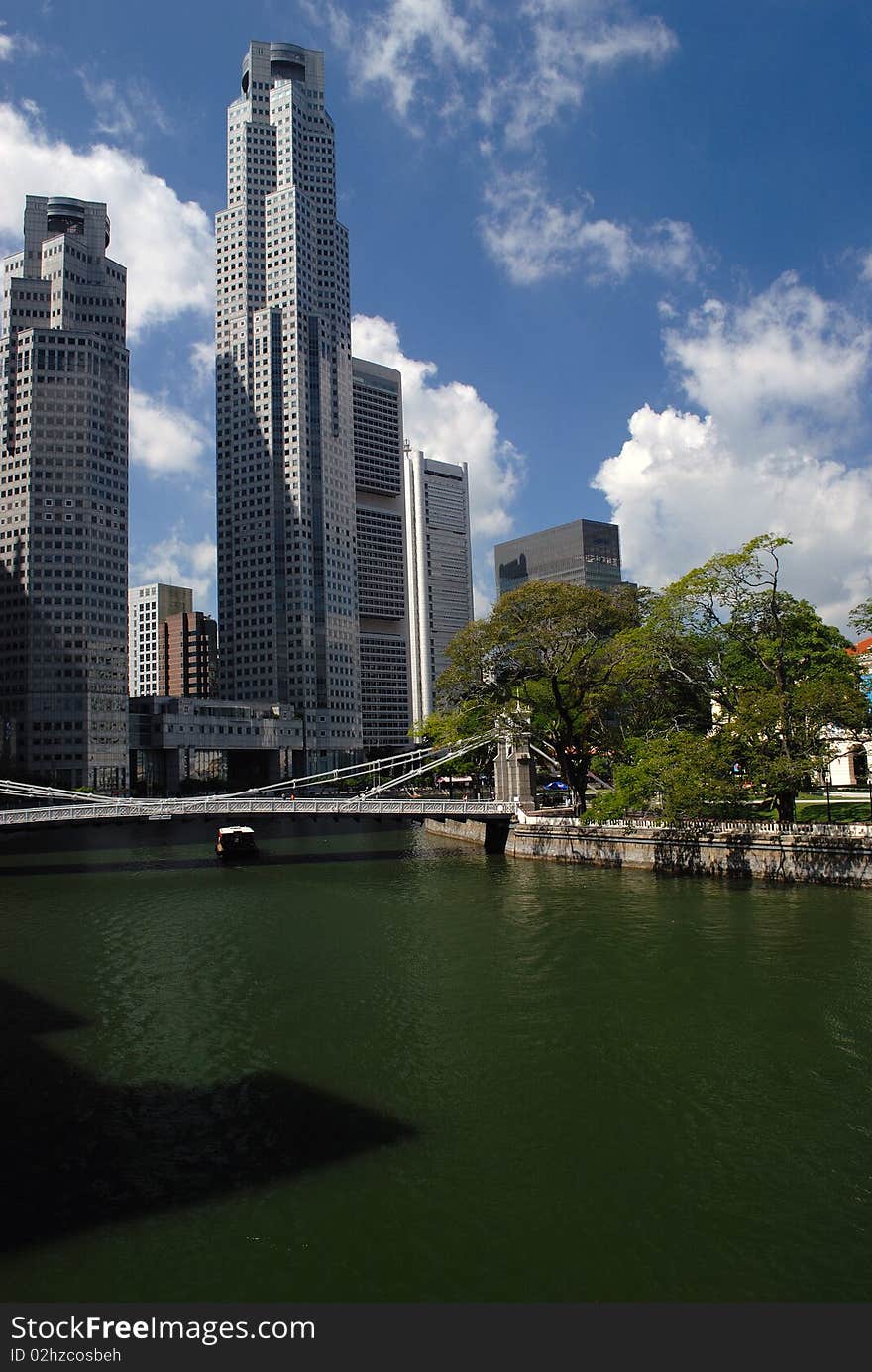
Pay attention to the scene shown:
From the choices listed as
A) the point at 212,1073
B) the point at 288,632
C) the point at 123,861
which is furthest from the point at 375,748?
the point at 212,1073

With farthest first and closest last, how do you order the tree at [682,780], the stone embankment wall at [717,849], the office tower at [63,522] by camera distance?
the office tower at [63,522] → the tree at [682,780] → the stone embankment wall at [717,849]

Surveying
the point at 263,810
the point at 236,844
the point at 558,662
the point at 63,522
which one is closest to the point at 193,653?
the point at 63,522

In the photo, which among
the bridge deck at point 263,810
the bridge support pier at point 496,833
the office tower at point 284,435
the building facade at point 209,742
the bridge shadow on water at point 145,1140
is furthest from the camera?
the office tower at point 284,435

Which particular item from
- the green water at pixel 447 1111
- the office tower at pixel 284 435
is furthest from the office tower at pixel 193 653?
the green water at pixel 447 1111

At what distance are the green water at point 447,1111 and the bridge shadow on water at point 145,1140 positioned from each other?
6 cm

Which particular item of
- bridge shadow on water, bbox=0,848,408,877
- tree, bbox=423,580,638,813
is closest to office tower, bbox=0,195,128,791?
bridge shadow on water, bbox=0,848,408,877

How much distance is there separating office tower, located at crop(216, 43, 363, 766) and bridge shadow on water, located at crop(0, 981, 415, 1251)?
142 meters

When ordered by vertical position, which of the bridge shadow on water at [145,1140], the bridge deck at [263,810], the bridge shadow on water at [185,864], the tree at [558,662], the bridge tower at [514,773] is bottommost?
the bridge shadow on water at [145,1140]

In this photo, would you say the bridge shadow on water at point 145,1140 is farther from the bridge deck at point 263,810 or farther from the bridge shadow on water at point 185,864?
the bridge shadow on water at point 185,864

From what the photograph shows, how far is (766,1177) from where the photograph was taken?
12828 mm

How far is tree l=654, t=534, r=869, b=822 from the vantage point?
39219mm

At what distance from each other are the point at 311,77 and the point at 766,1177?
222 m

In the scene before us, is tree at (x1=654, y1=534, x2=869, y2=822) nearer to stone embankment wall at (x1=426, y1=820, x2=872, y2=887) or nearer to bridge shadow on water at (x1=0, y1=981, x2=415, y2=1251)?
stone embankment wall at (x1=426, y1=820, x2=872, y2=887)

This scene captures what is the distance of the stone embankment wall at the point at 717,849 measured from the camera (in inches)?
1470
